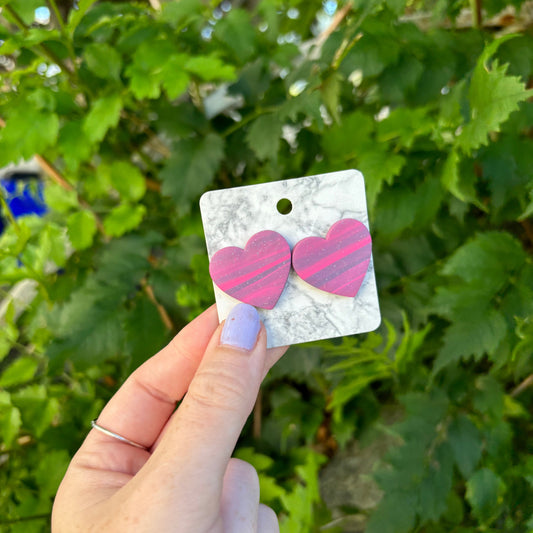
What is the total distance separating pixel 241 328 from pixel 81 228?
20.9 inches

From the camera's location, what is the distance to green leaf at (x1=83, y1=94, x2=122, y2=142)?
746 mm

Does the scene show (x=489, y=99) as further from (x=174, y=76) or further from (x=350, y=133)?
(x=174, y=76)

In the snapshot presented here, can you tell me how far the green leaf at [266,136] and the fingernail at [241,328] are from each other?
350 mm

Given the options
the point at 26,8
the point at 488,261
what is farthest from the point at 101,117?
the point at 488,261

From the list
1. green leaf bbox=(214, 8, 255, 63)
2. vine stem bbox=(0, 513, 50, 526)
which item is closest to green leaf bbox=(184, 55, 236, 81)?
green leaf bbox=(214, 8, 255, 63)

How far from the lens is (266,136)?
77cm

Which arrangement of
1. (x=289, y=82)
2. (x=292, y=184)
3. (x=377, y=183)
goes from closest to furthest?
(x=292, y=184) → (x=377, y=183) → (x=289, y=82)

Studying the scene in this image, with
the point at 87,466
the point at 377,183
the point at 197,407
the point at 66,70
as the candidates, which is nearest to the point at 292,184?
the point at 377,183

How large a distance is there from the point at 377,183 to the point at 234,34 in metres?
0.41

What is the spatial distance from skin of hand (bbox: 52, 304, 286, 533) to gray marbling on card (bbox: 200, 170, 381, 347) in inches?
1.8

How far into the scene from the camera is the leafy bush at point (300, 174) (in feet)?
2.17

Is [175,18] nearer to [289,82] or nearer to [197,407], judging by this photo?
[289,82]

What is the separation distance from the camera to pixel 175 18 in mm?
797

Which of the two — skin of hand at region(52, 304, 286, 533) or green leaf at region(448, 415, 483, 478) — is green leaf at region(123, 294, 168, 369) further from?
green leaf at region(448, 415, 483, 478)
